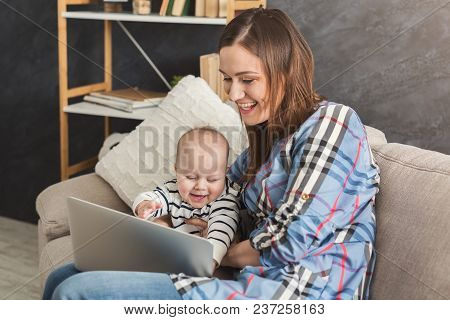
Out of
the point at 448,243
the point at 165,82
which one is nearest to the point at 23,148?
the point at 165,82

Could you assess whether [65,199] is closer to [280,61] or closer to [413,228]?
[280,61]

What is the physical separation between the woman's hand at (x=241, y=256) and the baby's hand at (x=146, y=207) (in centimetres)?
30

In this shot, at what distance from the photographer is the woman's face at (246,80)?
4.87ft

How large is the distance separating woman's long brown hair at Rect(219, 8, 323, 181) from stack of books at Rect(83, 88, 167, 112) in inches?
48.9

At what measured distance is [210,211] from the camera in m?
1.73

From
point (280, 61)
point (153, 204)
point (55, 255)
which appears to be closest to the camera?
point (280, 61)

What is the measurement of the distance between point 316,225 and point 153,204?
0.59 m

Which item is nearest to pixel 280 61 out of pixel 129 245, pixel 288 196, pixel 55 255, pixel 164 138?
pixel 288 196

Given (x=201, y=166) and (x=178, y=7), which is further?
(x=178, y=7)

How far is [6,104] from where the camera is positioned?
3363 mm

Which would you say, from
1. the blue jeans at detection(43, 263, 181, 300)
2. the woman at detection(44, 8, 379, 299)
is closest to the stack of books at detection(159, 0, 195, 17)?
the woman at detection(44, 8, 379, 299)

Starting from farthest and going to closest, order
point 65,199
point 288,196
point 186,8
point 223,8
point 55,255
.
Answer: point 186,8 → point 223,8 → point 65,199 → point 55,255 → point 288,196
